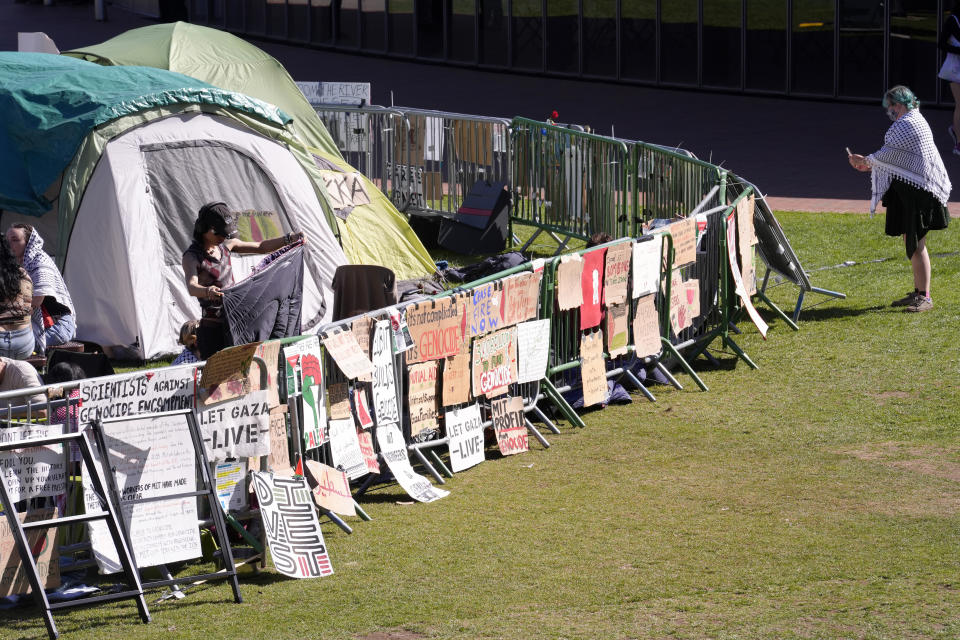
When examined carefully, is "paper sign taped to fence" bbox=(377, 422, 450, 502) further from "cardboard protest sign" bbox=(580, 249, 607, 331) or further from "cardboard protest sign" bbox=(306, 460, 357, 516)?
"cardboard protest sign" bbox=(580, 249, 607, 331)

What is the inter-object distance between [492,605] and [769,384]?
15.8ft

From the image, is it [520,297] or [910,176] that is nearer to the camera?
[520,297]

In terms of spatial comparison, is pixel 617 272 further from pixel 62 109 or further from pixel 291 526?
pixel 62 109

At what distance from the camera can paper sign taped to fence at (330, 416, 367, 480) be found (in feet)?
24.3

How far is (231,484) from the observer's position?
6844 millimetres

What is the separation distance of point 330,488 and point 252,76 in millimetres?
9946

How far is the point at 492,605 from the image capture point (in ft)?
20.5

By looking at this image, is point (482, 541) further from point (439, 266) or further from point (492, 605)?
point (439, 266)

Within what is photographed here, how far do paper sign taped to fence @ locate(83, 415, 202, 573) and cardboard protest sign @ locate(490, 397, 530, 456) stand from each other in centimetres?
274

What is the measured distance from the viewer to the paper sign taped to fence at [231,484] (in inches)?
268

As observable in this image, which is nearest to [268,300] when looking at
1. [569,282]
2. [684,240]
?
[569,282]

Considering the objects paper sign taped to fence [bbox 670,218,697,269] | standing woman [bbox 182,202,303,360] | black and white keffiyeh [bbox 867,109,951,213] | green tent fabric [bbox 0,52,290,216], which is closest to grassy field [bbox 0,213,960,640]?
paper sign taped to fence [bbox 670,218,697,269]

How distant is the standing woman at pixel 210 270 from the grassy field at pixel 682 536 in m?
1.87

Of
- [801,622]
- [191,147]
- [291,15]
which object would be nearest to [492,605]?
[801,622]
